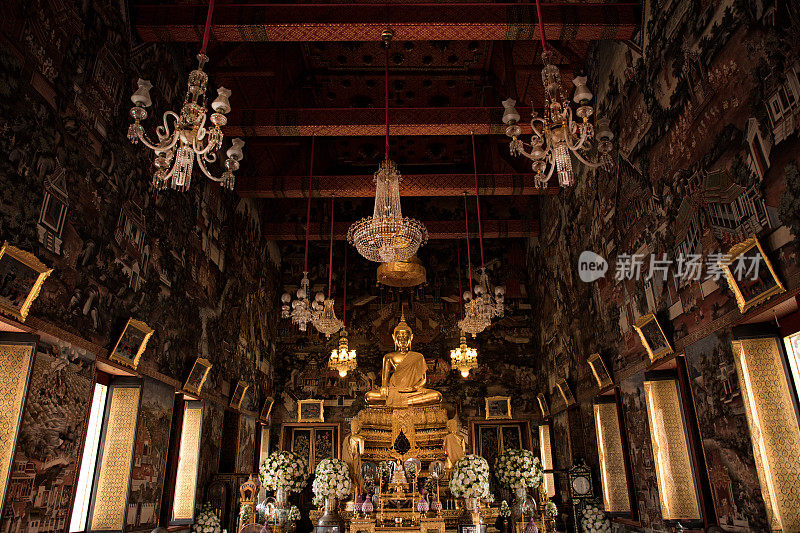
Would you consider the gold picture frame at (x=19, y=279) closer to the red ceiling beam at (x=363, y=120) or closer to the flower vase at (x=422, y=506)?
the red ceiling beam at (x=363, y=120)

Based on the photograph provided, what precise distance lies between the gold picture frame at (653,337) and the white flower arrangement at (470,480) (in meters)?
4.22

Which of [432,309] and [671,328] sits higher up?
[432,309]

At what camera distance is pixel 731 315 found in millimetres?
4848

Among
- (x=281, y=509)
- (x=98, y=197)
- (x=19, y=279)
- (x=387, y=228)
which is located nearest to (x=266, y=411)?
(x=281, y=509)

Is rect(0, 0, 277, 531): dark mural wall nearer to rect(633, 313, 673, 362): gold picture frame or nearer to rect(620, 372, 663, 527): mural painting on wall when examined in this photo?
rect(633, 313, 673, 362): gold picture frame

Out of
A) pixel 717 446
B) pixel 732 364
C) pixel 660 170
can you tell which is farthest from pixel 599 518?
pixel 660 170

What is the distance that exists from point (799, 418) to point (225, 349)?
899cm

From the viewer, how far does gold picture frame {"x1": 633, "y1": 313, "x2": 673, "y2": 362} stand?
6.23 m

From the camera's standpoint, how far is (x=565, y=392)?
419 inches

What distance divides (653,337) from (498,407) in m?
7.47

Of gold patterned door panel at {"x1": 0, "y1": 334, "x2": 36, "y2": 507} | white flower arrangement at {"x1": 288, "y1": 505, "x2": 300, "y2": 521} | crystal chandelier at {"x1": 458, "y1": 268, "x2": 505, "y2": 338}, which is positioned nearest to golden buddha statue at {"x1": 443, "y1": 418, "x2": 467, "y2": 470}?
crystal chandelier at {"x1": 458, "y1": 268, "x2": 505, "y2": 338}

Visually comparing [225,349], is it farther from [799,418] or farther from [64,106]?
[799,418]

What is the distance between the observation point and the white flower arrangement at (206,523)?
8516 millimetres

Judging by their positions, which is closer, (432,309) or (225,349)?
(225,349)
